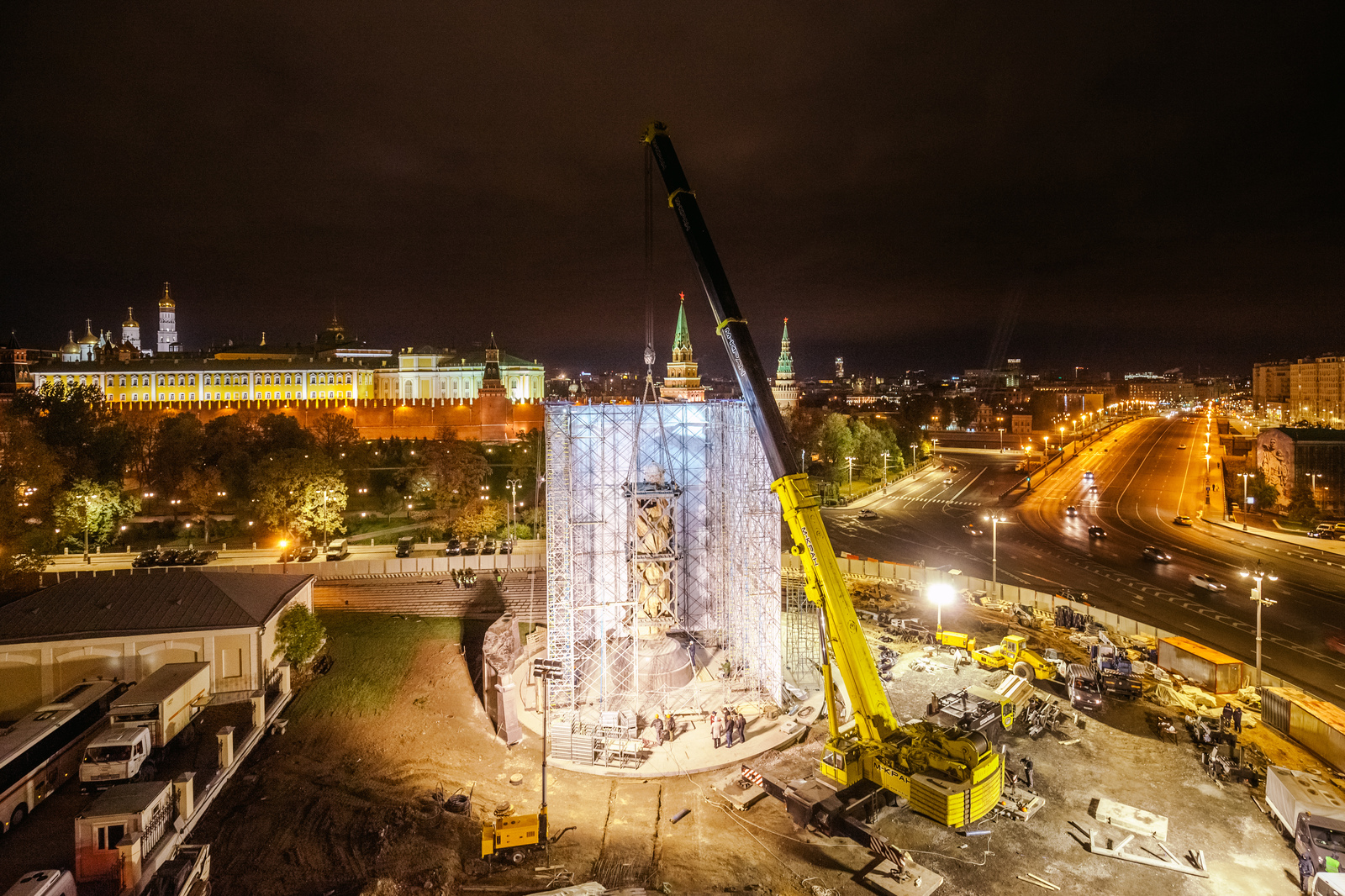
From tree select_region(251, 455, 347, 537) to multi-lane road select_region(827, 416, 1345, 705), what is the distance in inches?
1024

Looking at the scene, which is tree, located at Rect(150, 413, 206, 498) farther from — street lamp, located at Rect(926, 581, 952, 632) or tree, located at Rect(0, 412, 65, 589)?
street lamp, located at Rect(926, 581, 952, 632)

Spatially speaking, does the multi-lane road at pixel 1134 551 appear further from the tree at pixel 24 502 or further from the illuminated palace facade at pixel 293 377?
the illuminated palace facade at pixel 293 377

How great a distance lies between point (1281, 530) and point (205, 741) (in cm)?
4867

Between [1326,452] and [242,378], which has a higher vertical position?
[242,378]

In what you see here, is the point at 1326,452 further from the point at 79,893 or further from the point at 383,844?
the point at 79,893

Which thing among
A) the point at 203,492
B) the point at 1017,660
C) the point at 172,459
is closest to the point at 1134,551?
the point at 1017,660

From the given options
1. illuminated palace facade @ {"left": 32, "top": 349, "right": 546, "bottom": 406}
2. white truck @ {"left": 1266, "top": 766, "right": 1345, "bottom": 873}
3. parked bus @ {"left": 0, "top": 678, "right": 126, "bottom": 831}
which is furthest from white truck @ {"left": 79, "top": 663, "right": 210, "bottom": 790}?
illuminated palace facade @ {"left": 32, "top": 349, "right": 546, "bottom": 406}

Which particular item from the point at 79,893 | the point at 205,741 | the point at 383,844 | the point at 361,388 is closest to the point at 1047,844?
the point at 383,844

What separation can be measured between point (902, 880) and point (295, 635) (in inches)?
710

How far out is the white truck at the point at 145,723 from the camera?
14625 mm

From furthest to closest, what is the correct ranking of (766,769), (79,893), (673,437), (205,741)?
(673,437)
(205,741)
(766,769)
(79,893)

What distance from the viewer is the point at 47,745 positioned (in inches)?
586

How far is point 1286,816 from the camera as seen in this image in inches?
502

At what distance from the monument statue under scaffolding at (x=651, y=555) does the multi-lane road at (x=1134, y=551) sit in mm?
15655
